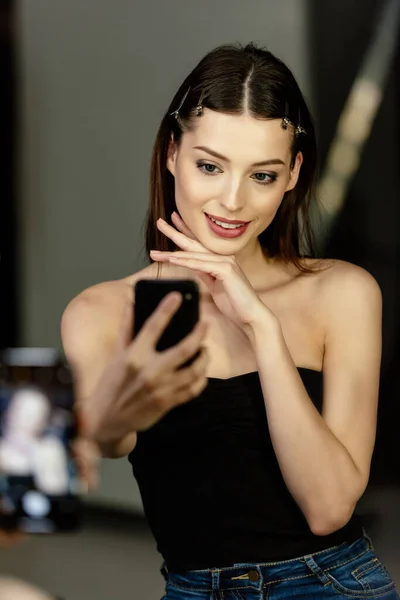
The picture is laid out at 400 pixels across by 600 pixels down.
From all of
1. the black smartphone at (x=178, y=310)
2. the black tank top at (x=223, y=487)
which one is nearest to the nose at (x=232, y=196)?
the black smartphone at (x=178, y=310)

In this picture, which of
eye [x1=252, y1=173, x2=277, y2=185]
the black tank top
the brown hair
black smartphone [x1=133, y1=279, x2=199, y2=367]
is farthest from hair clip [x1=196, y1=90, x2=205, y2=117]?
the black tank top

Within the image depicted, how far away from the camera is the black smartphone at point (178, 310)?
99cm

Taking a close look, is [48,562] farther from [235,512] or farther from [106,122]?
[106,122]

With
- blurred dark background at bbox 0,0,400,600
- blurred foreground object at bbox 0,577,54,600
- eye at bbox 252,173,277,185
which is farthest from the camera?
blurred dark background at bbox 0,0,400,600

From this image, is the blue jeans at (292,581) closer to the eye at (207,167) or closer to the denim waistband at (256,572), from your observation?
the denim waistband at (256,572)

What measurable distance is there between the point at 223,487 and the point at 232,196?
36cm

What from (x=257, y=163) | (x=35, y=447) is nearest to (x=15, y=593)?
(x=35, y=447)

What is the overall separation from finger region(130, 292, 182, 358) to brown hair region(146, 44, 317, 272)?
10 cm

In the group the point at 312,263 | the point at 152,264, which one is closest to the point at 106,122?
the point at 152,264

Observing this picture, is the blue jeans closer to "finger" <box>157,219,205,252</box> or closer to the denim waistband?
the denim waistband

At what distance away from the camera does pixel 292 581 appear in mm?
922

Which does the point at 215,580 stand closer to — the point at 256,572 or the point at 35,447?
the point at 256,572

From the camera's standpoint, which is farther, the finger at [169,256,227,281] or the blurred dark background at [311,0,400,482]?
the blurred dark background at [311,0,400,482]

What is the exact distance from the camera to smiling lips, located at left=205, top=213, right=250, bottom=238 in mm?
991
